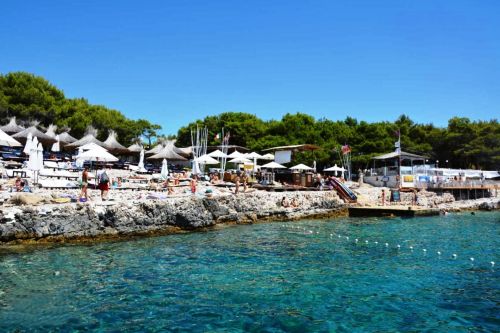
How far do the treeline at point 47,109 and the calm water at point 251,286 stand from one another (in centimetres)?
3931

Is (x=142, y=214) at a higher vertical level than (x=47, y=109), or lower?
lower

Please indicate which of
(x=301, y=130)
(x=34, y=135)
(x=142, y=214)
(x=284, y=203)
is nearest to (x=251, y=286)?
(x=142, y=214)

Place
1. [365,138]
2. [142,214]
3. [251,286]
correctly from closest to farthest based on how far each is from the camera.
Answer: [251,286], [142,214], [365,138]

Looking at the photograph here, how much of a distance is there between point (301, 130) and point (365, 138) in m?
8.45

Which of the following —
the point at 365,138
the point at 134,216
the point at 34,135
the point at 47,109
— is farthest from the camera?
the point at 365,138

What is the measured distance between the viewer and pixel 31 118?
4675 cm

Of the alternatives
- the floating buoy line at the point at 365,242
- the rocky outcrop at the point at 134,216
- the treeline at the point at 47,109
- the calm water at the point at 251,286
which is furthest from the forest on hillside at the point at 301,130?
the calm water at the point at 251,286

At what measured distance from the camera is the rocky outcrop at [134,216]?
552 inches

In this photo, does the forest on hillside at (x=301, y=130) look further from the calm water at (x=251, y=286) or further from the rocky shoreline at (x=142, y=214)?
the calm water at (x=251, y=286)

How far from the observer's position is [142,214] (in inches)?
666

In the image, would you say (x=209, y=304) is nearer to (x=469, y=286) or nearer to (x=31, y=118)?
(x=469, y=286)

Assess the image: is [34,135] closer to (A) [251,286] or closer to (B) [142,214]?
(B) [142,214]

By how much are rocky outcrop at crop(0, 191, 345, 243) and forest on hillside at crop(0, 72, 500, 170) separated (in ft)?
77.6

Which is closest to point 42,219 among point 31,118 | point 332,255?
point 332,255
